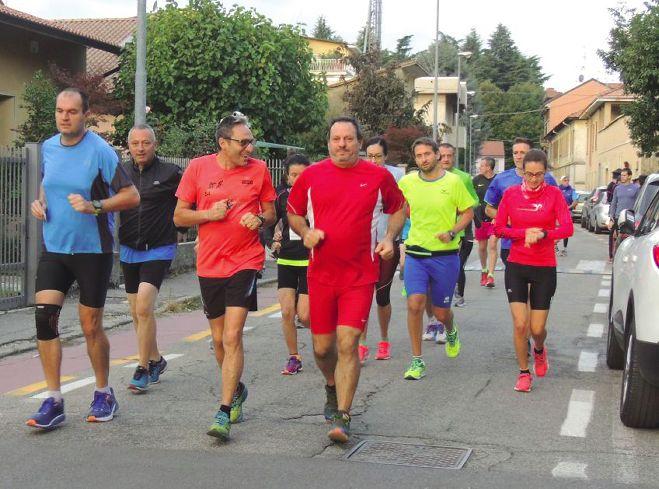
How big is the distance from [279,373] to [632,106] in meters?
22.0

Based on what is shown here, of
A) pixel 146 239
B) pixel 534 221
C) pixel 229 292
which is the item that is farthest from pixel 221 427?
pixel 534 221

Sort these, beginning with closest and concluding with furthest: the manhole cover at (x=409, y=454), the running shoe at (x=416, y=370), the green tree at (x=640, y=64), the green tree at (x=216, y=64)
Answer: the manhole cover at (x=409, y=454) → the running shoe at (x=416, y=370) → the green tree at (x=216, y=64) → the green tree at (x=640, y=64)

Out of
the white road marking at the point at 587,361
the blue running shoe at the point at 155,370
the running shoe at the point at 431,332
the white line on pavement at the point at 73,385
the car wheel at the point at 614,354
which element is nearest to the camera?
the white line on pavement at the point at 73,385

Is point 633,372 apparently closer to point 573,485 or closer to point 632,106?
point 573,485

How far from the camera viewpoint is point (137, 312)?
7.24 meters

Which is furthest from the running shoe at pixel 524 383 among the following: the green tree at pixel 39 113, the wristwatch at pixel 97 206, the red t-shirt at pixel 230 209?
the green tree at pixel 39 113

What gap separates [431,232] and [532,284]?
95 centimetres

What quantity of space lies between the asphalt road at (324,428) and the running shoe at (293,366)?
7cm

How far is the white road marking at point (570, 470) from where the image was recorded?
510 centimetres

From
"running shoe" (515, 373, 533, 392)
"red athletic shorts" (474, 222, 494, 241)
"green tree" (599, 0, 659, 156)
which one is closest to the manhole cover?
"running shoe" (515, 373, 533, 392)

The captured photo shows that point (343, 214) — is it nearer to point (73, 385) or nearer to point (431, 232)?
point (431, 232)

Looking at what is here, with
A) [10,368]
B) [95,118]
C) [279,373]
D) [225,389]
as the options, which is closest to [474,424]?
[225,389]

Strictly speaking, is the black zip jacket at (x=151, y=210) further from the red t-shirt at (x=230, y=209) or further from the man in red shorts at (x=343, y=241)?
the man in red shorts at (x=343, y=241)

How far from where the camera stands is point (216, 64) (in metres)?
22.7
